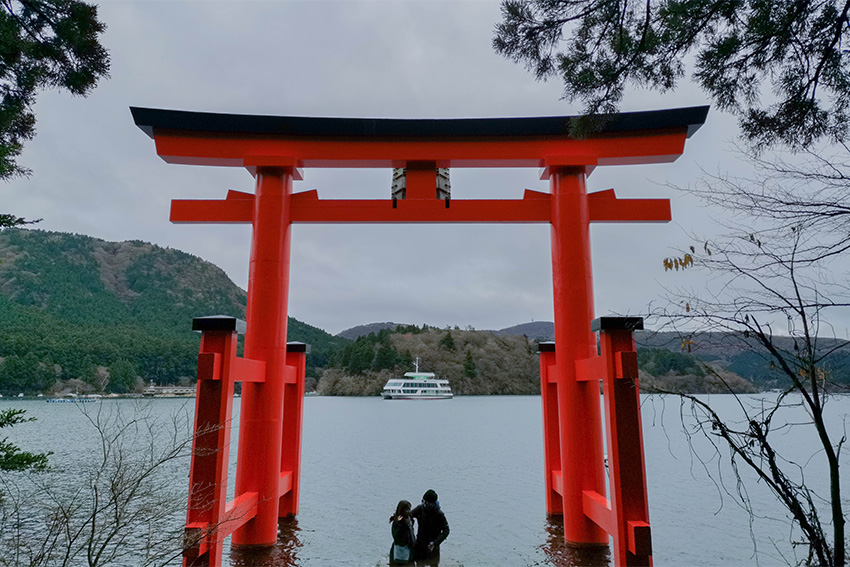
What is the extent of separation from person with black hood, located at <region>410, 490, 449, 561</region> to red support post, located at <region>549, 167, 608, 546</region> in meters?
1.25

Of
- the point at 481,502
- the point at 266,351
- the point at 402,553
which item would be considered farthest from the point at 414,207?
the point at 481,502

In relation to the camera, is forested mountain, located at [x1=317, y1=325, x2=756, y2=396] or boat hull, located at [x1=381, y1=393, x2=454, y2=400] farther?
forested mountain, located at [x1=317, y1=325, x2=756, y2=396]

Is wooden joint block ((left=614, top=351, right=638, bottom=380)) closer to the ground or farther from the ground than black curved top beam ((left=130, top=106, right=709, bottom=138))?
closer to the ground

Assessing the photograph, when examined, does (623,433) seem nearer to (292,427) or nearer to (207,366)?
(207,366)

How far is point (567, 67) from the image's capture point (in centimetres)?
271

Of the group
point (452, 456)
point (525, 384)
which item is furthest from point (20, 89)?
point (525, 384)

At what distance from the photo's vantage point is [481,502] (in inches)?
337

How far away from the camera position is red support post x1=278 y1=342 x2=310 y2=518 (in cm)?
634

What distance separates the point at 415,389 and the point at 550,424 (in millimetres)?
41538

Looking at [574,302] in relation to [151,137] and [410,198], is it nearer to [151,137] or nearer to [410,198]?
[410,198]

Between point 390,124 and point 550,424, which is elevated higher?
point 390,124

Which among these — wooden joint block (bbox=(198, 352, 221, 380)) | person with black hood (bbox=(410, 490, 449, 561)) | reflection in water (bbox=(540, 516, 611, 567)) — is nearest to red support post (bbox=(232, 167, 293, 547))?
wooden joint block (bbox=(198, 352, 221, 380))

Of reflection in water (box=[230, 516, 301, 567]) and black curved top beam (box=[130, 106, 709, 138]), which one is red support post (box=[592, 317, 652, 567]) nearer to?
black curved top beam (box=[130, 106, 709, 138])

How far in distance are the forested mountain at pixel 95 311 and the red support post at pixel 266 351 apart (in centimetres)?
884
